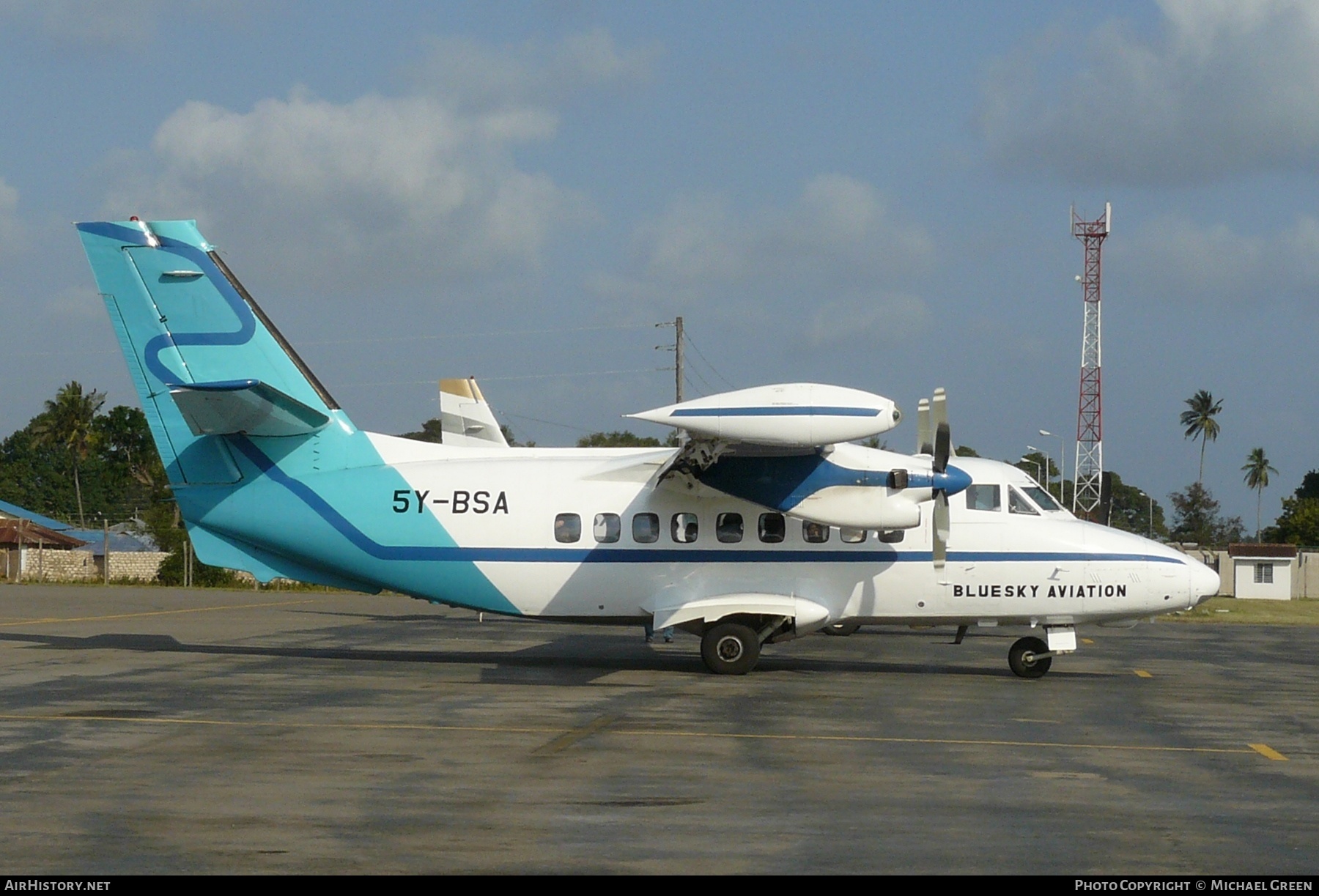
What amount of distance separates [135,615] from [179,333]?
1390cm

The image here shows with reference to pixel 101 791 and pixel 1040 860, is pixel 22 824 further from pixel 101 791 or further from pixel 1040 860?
pixel 1040 860

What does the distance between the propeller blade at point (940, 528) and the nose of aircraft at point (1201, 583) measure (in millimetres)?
3542

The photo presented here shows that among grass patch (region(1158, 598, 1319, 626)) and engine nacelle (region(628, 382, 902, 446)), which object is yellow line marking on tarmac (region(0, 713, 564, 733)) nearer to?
engine nacelle (region(628, 382, 902, 446))

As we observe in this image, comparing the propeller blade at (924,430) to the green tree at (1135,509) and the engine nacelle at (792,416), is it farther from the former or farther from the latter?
the green tree at (1135,509)

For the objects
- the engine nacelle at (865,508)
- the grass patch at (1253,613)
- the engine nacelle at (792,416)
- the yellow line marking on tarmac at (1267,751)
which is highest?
the engine nacelle at (792,416)

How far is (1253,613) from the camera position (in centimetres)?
4359

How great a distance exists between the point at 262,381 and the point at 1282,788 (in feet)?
44.2

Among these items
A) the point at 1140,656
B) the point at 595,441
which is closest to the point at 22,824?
the point at 1140,656

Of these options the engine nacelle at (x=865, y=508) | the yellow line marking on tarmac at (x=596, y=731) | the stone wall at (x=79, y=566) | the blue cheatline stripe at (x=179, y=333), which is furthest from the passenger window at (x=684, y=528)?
the stone wall at (x=79, y=566)

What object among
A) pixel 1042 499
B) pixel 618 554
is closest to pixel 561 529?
pixel 618 554

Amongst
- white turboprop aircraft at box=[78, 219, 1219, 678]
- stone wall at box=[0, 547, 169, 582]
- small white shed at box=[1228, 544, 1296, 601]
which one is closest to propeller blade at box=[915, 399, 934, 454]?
white turboprop aircraft at box=[78, 219, 1219, 678]

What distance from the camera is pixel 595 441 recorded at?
66812 mm

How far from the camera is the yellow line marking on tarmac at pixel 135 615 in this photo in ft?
87.8

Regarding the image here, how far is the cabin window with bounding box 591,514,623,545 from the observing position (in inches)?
722
